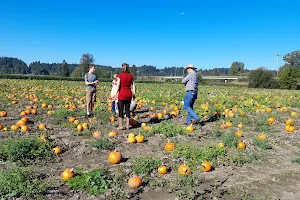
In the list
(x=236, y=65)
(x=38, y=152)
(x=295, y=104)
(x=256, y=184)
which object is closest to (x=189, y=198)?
(x=256, y=184)

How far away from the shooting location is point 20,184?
4.38 meters

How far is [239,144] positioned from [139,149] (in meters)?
2.43

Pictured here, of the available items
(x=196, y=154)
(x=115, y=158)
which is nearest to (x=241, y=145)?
(x=196, y=154)

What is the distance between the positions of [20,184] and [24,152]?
5.54 feet

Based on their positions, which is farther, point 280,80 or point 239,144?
point 280,80

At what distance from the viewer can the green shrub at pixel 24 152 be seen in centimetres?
575

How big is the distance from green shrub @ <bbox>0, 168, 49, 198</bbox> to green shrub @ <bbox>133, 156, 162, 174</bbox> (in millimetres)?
1631

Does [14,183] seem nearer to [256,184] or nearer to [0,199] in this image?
[0,199]

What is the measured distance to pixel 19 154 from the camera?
5781mm

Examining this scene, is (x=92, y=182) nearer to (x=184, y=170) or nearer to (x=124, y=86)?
(x=184, y=170)

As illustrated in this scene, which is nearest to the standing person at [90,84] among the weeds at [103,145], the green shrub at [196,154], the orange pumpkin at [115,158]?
the weeds at [103,145]

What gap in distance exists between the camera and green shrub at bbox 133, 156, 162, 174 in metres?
5.28

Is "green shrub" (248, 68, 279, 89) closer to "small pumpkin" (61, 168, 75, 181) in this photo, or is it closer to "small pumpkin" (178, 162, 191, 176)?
"small pumpkin" (178, 162, 191, 176)

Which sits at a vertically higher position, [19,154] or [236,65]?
[236,65]
